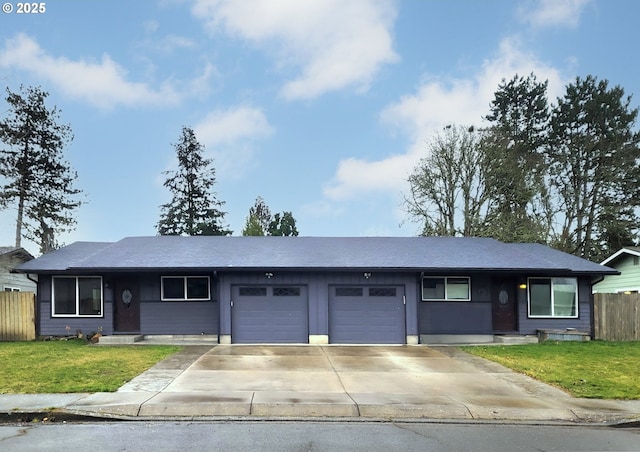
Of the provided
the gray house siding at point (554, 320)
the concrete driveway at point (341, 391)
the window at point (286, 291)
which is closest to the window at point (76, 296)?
the concrete driveway at point (341, 391)

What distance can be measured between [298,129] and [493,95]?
2091 centimetres

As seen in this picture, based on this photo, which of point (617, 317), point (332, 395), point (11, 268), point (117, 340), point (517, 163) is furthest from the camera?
point (517, 163)

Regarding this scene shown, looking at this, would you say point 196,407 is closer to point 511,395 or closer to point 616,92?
point 511,395

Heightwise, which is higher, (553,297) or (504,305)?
(553,297)

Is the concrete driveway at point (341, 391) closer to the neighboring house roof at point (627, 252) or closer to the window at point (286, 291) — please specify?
the window at point (286, 291)

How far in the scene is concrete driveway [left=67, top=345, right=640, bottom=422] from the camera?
8.85m

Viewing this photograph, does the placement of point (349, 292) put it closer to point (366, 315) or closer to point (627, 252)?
point (366, 315)

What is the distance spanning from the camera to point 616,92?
125ft

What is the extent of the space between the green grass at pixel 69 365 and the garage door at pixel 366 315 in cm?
521

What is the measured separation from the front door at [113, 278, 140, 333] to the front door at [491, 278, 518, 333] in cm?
1256

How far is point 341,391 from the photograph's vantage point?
10.4 metres

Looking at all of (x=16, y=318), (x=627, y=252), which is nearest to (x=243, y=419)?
(x=16, y=318)

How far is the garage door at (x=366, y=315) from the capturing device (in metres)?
18.7

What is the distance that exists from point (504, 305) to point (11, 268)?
1899 centimetres
